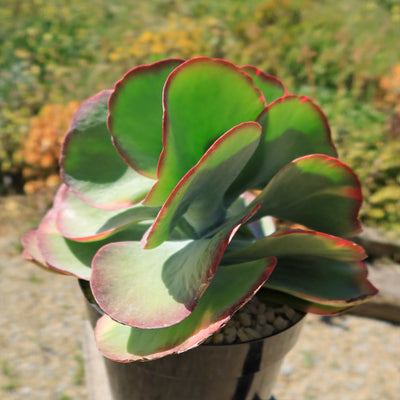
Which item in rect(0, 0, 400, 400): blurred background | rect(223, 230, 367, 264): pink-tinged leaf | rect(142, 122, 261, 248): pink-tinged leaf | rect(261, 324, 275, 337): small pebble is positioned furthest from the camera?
rect(0, 0, 400, 400): blurred background

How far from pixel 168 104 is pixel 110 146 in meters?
0.23

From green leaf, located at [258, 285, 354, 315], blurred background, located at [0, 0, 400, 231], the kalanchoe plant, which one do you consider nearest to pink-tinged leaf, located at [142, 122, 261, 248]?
the kalanchoe plant

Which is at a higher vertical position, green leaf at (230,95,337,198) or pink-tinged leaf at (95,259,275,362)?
green leaf at (230,95,337,198)

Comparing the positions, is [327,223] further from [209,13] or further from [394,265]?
[209,13]

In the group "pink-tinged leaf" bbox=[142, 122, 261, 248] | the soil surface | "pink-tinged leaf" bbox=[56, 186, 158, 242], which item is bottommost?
the soil surface

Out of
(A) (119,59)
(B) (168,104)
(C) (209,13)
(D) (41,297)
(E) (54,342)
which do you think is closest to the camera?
(B) (168,104)

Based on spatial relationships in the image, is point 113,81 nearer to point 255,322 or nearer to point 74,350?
point 74,350

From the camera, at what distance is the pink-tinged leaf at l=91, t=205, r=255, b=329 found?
0.68 metres

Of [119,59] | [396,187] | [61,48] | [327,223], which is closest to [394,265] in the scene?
[396,187]

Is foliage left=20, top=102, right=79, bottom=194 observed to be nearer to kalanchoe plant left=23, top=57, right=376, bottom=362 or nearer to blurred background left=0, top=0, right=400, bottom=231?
blurred background left=0, top=0, right=400, bottom=231

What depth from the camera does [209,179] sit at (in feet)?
2.39

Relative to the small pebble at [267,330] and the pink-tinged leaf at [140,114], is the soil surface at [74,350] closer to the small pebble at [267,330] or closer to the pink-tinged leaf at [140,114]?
the small pebble at [267,330]

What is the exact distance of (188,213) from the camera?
0.87 m

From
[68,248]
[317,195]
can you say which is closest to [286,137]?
[317,195]
